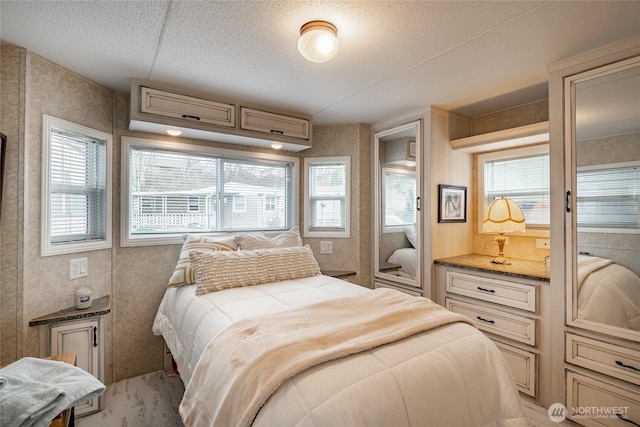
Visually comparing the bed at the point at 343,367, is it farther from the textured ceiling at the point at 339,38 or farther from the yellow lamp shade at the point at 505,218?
the textured ceiling at the point at 339,38

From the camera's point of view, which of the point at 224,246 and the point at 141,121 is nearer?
the point at 141,121

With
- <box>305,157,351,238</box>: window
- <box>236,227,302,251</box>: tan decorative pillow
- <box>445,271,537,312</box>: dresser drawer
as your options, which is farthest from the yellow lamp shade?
<box>236,227,302,251</box>: tan decorative pillow

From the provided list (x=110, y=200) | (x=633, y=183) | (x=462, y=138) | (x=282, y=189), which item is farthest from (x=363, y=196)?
(x=110, y=200)

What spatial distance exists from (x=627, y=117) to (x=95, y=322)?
380 cm

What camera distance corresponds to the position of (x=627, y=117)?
1.83 m

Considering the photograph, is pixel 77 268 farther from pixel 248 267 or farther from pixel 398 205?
pixel 398 205

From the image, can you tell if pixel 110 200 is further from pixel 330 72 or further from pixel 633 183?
A: pixel 633 183

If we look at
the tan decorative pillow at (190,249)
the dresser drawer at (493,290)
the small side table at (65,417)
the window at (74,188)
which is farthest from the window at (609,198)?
the window at (74,188)

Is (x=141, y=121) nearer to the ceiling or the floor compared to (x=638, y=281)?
nearer to the ceiling

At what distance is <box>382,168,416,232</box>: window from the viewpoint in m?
3.11

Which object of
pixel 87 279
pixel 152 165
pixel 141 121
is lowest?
pixel 87 279

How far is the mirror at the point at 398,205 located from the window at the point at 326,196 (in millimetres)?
401

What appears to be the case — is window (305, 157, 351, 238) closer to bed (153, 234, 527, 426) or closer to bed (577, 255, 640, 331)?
bed (153, 234, 527, 426)

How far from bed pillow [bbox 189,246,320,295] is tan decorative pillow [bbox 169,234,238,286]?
0.21m
